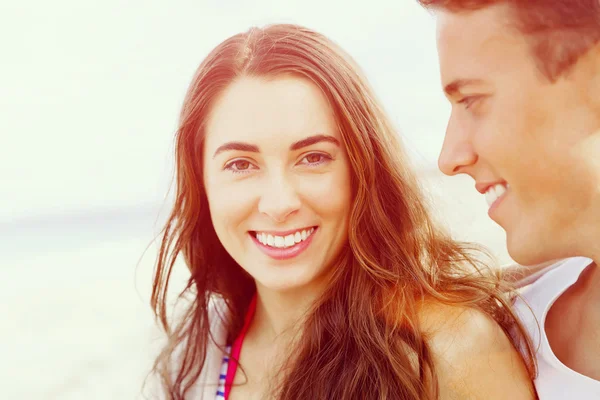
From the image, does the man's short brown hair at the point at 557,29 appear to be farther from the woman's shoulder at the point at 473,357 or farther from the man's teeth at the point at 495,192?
the woman's shoulder at the point at 473,357

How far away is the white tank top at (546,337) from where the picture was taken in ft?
6.34

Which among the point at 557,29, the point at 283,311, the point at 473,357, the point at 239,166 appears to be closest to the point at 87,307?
the point at 283,311

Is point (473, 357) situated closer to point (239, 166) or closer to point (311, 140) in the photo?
point (311, 140)

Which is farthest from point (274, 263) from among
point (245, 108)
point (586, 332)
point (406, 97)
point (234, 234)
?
point (406, 97)

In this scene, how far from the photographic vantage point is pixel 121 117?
16.1 m

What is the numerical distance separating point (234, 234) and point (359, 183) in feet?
1.87

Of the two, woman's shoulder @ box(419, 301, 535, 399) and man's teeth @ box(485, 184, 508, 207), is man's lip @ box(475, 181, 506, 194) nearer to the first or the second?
man's teeth @ box(485, 184, 508, 207)

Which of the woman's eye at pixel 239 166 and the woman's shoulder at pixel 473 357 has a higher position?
the woman's eye at pixel 239 166

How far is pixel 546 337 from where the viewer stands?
2.12m

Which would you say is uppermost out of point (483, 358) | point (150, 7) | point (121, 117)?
point (150, 7)

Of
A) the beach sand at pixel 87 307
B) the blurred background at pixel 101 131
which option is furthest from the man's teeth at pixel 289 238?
the blurred background at pixel 101 131

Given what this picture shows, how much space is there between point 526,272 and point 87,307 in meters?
5.72

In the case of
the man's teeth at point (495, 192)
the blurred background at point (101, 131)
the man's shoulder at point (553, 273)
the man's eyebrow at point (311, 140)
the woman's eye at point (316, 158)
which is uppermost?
the blurred background at point (101, 131)

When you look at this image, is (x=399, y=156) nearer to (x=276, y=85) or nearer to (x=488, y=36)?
(x=276, y=85)
